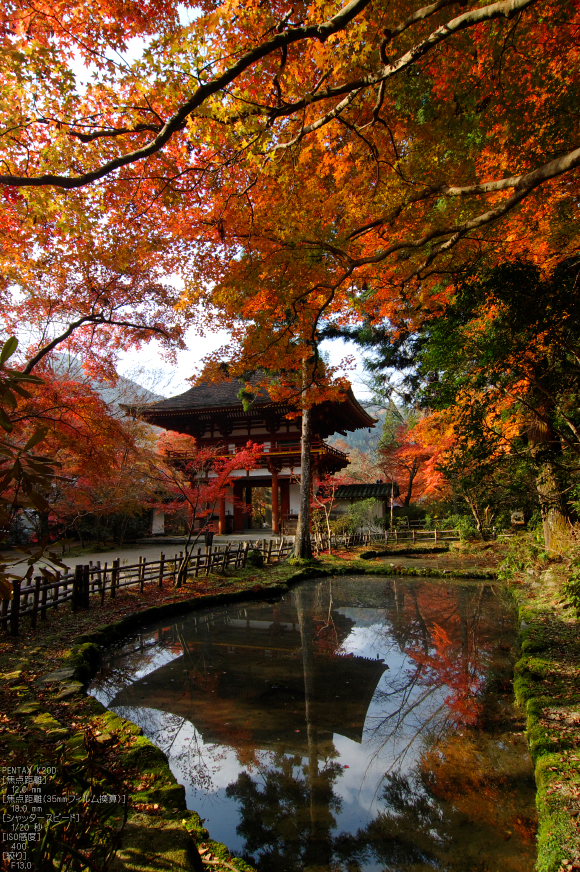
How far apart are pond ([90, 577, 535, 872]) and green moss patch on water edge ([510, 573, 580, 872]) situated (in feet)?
0.74

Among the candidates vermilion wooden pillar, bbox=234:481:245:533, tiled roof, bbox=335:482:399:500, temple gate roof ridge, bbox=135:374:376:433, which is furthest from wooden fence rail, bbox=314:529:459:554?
vermilion wooden pillar, bbox=234:481:245:533

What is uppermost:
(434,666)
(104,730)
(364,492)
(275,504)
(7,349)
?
(7,349)

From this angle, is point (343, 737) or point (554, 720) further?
point (343, 737)

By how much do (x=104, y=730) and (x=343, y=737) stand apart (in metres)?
1.99

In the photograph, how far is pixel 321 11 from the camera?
3.69 metres

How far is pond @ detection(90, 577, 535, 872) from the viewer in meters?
2.88

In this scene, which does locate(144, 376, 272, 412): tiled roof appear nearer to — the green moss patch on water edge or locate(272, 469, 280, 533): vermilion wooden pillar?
locate(272, 469, 280, 533): vermilion wooden pillar

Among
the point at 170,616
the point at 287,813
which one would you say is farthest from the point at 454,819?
the point at 170,616

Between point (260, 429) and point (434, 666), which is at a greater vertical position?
point (260, 429)

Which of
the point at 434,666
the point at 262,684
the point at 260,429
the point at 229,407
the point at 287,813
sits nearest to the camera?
the point at 287,813

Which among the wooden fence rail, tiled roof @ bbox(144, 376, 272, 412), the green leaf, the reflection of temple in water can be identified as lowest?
the reflection of temple in water

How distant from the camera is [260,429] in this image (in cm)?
2044

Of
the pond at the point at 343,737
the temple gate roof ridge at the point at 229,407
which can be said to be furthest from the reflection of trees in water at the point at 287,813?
the temple gate roof ridge at the point at 229,407

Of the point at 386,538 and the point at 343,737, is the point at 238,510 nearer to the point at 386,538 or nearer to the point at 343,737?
the point at 386,538
